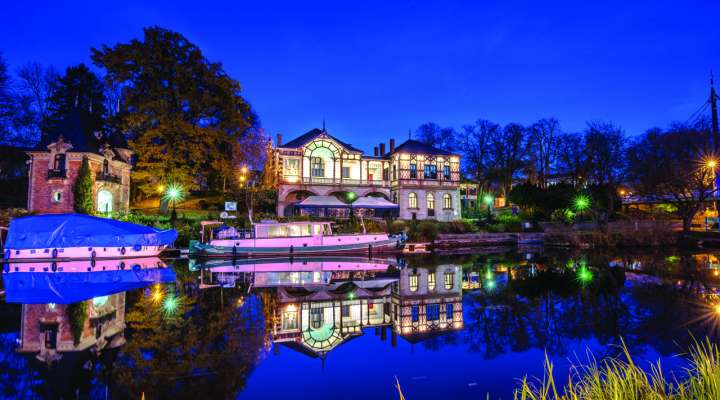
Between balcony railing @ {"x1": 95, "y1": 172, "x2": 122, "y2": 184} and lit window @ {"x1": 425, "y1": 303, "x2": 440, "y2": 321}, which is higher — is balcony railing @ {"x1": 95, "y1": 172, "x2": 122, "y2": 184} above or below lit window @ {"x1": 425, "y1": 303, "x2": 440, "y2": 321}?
above

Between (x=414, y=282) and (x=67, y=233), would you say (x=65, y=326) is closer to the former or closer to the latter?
(x=414, y=282)

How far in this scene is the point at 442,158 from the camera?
40281 millimetres

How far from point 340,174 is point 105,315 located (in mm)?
28812

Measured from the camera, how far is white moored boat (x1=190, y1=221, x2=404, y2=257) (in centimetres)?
2334

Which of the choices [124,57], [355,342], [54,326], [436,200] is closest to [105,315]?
[54,326]

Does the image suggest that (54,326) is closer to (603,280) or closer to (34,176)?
(603,280)

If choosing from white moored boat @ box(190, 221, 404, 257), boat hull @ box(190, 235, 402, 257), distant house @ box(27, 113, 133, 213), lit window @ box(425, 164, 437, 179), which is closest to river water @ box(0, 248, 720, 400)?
boat hull @ box(190, 235, 402, 257)

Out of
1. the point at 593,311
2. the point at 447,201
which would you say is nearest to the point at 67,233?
the point at 593,311

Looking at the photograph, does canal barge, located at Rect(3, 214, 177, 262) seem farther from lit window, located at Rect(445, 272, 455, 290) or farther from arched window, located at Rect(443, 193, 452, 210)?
arched window, located at Rect(443, 193, 452, 210)

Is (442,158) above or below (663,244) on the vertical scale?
above

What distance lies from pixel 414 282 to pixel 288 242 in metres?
11.8

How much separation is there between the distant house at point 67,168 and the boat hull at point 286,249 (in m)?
10.2

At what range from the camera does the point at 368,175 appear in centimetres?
3925

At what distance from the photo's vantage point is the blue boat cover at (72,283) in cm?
1092
